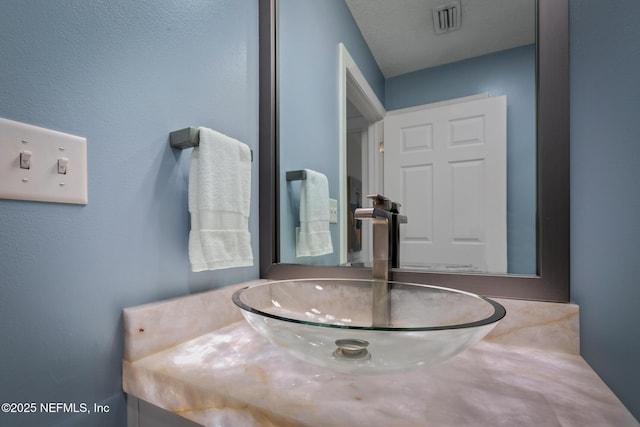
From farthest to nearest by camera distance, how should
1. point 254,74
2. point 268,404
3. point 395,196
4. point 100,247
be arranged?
point 254,74 → point 395,196 → point 100,247 → point 268,404

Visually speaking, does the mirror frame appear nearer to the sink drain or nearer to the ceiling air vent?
the ceiling air vent

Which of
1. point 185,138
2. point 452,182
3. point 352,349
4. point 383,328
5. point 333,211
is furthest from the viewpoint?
point 333,211

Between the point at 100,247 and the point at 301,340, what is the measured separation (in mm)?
459

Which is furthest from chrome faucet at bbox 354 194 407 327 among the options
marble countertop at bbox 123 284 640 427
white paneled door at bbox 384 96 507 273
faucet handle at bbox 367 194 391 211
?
marble countertop at bbox 123 284 640 427

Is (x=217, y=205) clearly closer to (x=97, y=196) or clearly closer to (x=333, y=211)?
(x=97, y=196)

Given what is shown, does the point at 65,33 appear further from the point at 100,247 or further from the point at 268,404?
the point at 268,404

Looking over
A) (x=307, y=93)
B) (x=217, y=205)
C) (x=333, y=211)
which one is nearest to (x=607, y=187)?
(x=333, y=211)

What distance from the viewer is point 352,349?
581 mm

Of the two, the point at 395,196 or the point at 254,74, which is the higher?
the point at 254,74

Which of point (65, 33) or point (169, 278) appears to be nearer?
point (65, 33)

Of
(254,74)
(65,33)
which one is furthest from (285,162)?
(65,33)

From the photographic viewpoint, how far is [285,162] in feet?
3.87

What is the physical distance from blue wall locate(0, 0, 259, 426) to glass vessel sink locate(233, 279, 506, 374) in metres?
0.27

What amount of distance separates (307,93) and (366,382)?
106 centimetres
